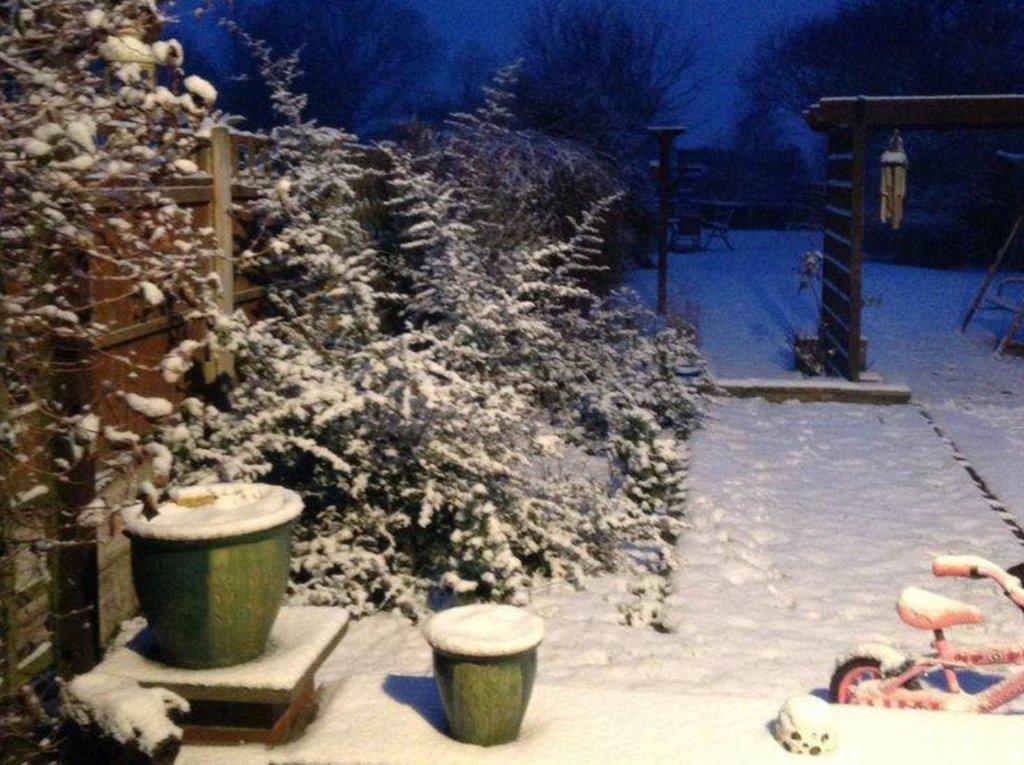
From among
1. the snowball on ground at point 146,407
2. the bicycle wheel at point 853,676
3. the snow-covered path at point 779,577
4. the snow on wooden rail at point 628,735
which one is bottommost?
the snow-covered path at point 779,577

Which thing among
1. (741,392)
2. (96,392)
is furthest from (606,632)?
(741,392)

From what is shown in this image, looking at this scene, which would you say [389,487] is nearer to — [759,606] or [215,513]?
[759,606]

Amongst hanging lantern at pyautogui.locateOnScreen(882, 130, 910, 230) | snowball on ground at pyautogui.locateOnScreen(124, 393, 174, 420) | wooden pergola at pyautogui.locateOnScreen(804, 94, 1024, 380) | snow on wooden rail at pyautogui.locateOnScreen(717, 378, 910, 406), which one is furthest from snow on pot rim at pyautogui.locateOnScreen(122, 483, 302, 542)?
wooden pergola at pyautogui.locateOnScreen(804, 94, 1024, 380)

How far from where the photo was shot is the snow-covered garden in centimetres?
351

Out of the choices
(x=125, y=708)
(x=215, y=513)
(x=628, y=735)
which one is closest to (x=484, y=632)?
(x=628, y=735)

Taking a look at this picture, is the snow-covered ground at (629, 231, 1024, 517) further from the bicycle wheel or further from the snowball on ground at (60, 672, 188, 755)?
the snowball on ground at (60, 672, 188, 755)

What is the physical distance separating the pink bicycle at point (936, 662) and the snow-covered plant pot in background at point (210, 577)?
83.4 inches

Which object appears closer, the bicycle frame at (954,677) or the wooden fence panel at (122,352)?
the wooden fence panel at (122,352)

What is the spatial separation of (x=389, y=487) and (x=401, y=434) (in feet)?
0.88

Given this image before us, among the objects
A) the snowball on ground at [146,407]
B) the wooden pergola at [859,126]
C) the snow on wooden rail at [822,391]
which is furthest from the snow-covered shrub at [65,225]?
the wooden pergola at [859,126]

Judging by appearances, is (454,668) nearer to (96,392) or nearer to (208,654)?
(208,654)

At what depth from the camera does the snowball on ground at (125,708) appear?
331 centimetres

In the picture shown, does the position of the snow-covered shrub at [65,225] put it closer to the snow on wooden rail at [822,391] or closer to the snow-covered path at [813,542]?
the snow-covered path at [813,542]

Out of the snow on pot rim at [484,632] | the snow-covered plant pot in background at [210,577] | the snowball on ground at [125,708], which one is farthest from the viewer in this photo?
the snow-covered plant pot in background at [210,577]
